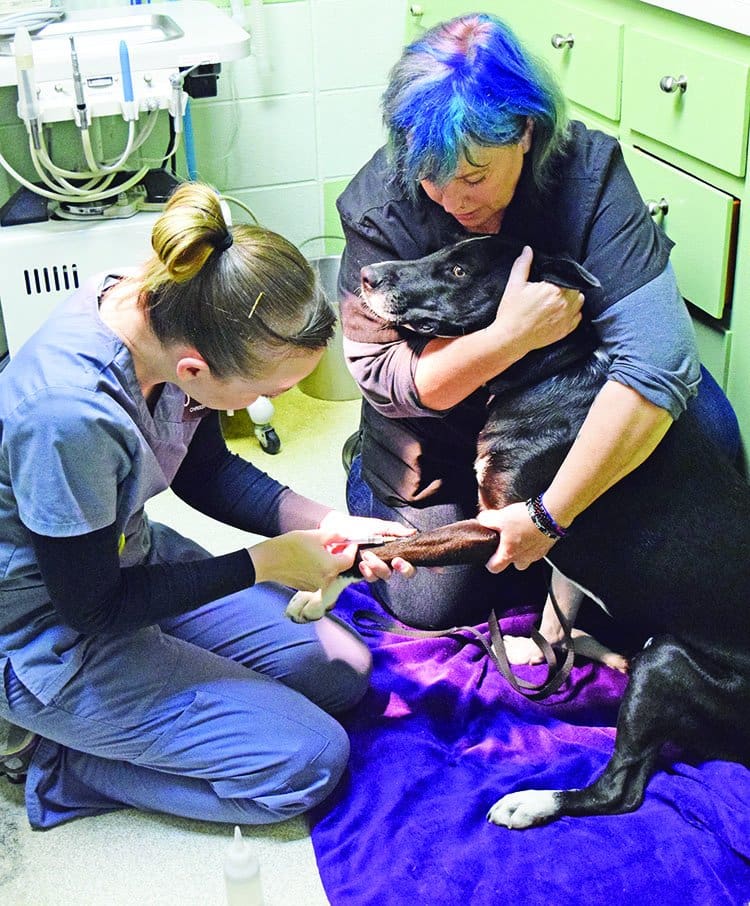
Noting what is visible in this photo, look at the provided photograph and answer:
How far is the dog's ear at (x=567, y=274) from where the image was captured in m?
1.69

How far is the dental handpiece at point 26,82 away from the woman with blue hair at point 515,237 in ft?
2.80

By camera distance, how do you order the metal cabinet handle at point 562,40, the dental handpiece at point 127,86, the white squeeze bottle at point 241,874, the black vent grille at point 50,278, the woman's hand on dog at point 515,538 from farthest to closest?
the black vent grille at point 50,278 → the dental handpiece at point 127,86 → the metal cabinet handle at point 562,40 → the woman's hand on dog at point 515,538 → the white squeeze bottle at point 241,874

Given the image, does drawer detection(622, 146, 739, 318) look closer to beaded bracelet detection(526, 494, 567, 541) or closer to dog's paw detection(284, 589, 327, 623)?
beaded bracelet detection(526, 494, 567, 541)

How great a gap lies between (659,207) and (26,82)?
1.27m

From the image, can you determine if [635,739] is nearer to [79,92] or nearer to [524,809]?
[524,809]

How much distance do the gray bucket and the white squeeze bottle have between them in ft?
6.07

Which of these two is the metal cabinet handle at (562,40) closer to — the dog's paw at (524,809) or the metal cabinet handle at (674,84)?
the metal cabinet handle at (674,84)

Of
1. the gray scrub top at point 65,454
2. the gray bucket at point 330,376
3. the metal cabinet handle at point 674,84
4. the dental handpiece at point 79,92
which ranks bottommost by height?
the gray bucket at point 330,376

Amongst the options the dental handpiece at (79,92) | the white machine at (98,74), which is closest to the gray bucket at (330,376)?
the white machine at (98,74)

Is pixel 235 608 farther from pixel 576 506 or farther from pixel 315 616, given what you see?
pixel 576 506

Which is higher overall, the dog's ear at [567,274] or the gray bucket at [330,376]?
the dog's ear at [567,274]

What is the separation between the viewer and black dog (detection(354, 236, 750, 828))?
1721mm

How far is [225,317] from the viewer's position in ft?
4.73

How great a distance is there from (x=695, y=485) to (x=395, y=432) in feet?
1.77
